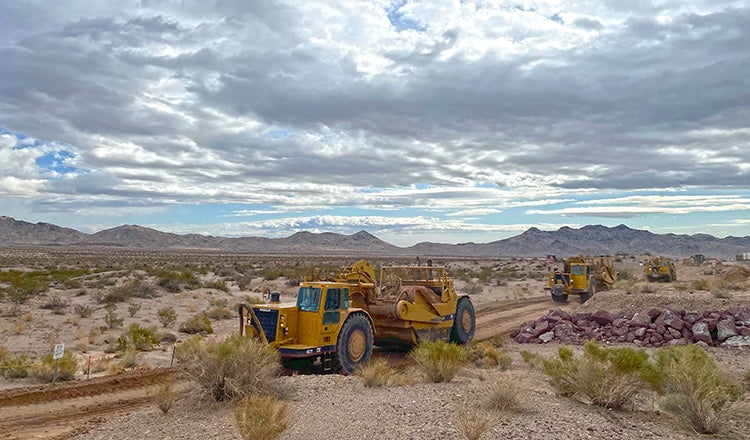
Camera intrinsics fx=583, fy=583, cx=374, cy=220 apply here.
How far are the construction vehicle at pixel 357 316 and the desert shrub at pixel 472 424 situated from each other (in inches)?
223

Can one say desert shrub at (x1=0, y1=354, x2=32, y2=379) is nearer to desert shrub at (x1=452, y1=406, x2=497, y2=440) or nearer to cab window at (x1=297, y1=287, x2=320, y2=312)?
cab window at (x1=297, y1=287, x2=320, y2=312)

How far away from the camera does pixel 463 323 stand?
18.9 metres

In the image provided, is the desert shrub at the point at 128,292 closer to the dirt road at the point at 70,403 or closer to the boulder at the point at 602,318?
the dirt road at the point at 70,403

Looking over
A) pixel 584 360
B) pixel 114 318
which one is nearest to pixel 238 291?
pixel 114 318

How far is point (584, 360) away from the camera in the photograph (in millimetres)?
10477

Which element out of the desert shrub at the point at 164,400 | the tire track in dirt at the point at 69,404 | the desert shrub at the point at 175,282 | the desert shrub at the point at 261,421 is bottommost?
the tire track in dirt at the point at 69,404

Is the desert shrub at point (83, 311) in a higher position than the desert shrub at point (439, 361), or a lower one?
lower

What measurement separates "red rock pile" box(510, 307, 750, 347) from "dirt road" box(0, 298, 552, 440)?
12330 millimetres

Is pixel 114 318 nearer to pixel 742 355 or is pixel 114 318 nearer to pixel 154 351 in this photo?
pixel 154 351

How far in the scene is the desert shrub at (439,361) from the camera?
36.8ft

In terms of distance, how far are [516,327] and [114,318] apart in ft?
50.8

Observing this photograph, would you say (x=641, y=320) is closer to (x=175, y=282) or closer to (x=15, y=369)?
(x=15, y=369)

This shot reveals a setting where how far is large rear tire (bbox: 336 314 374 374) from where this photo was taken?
44.0ft

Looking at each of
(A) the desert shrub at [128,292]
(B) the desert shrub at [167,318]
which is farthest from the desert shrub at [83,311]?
(B) the desert shrub at [167,318]
